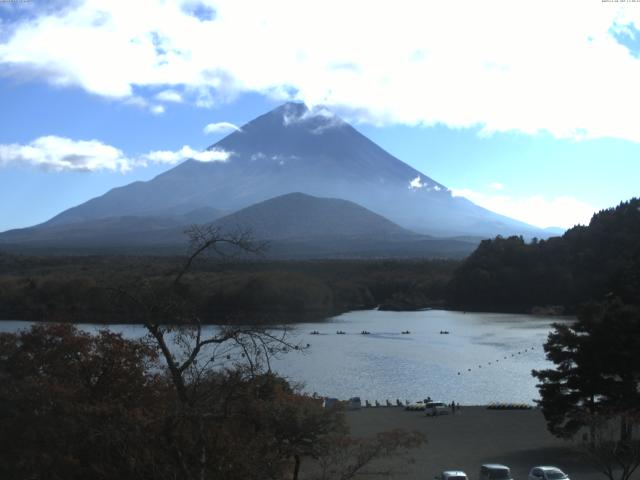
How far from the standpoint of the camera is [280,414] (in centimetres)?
518

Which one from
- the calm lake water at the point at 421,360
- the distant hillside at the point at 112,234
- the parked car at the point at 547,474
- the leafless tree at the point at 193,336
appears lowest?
the calm lake water at the point at 421,360

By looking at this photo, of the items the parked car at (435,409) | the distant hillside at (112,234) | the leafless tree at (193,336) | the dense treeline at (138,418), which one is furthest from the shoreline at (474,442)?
the distant hillside at (112,234)

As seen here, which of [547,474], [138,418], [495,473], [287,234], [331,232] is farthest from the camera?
[331,232]

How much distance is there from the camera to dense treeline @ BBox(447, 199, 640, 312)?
41000 millimetres

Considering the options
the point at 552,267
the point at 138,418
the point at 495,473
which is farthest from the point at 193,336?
the point at 552,267

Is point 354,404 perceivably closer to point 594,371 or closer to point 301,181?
point 594,371

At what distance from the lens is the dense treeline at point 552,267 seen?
41000mm

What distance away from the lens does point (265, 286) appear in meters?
40.8

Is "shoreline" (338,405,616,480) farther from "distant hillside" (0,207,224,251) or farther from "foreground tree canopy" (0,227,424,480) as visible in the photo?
"distant hillside" (0,207,224,251)

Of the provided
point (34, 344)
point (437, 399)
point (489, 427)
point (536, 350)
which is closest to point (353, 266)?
point (536, 350)

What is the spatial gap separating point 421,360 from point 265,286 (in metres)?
17.5

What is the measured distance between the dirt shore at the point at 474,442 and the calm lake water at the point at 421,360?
8.05ft

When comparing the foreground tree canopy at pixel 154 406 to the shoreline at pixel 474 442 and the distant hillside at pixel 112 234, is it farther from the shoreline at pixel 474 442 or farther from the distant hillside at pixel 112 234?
the distant hillside at pixel 112 234

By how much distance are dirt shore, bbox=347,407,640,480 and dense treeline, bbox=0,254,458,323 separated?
1562cm
